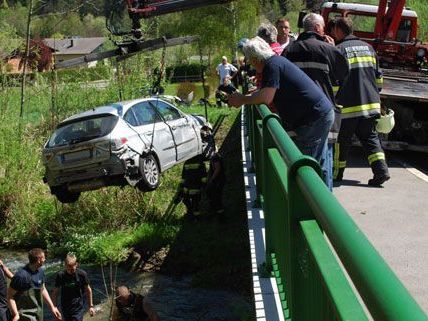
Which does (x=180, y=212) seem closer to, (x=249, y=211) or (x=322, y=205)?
(x=249, y=211)

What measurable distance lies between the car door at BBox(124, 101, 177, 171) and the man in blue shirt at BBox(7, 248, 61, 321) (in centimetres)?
356

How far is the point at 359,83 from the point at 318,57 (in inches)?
49.3

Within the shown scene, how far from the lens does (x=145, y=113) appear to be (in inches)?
444

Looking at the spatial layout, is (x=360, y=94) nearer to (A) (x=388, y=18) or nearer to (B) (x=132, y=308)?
(B) (x=132, y=308)

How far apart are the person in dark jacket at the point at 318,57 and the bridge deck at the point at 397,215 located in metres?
0.61

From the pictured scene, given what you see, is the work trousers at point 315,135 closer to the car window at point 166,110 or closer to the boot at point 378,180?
the boot at point 378,180

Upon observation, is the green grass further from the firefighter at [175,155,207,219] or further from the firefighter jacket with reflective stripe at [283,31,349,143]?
the firefighter jacket with reflective stripe at [283,31,349,143]

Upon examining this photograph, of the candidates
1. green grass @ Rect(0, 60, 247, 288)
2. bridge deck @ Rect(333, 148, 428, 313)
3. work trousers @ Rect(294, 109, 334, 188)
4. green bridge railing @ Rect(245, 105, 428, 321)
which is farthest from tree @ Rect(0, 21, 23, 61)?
green bridge railing @ Rect(245, 105, 428, 321)

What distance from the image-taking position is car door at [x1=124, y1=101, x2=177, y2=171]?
10.8m

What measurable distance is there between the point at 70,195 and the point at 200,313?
3076 mm

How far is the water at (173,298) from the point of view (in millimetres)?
10328

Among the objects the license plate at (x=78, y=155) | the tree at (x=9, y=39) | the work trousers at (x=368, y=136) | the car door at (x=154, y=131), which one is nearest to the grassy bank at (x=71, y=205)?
the car door at (x=154, y=131)

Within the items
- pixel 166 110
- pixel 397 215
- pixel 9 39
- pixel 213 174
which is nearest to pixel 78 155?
pixel 166 110

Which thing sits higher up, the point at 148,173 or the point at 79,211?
the point at 148,173
